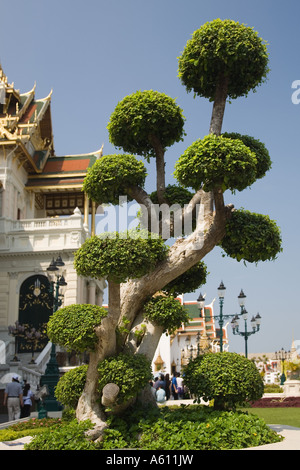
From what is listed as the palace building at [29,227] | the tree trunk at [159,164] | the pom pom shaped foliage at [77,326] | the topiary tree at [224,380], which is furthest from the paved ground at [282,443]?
the palace building at [29,227]

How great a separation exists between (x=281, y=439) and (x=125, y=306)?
351 cm

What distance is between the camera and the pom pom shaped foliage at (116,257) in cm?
934

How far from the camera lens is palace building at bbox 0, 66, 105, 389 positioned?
2803 cm

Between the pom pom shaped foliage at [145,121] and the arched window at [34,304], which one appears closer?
the pom pom shaped foliage at [145,121]

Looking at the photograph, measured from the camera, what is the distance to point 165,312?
33.1ft

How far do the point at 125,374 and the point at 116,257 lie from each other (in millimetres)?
1913

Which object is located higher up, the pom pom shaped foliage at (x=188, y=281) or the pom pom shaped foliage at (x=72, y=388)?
the pom pom shaped foliage at (x=188, y=281)

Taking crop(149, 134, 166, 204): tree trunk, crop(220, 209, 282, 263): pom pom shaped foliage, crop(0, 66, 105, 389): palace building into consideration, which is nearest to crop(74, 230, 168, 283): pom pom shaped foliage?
crop(220, 209, 282, 263): pom pom shaped foliage

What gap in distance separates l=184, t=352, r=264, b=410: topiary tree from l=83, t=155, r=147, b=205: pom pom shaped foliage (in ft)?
11.6

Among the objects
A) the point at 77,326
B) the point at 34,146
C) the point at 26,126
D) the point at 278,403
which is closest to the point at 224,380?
the point at 77,326

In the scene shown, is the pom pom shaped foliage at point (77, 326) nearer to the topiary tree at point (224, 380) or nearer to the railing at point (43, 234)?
the topiary tree at point (224, 380)

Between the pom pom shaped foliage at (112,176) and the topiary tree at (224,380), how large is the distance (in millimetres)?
3550

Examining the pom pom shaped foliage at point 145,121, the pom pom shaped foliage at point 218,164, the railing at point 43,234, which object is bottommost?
the pom pom shaped foliage at point 218,164

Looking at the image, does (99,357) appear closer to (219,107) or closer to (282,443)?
(282,443)
